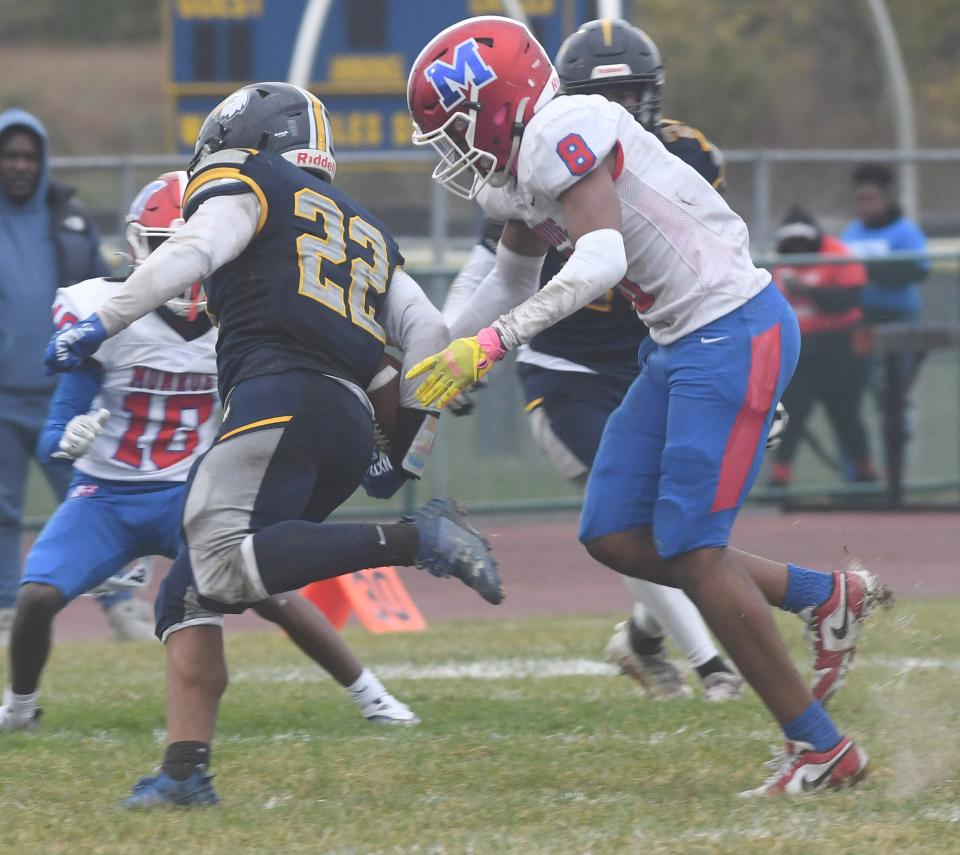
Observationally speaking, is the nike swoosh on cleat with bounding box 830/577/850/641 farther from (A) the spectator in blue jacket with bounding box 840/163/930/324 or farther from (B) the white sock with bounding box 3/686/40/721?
(A) the spectator in blue jacket with bounding box 840/163/930/324

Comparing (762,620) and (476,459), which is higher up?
(762,620)

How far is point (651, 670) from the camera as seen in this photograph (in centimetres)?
573

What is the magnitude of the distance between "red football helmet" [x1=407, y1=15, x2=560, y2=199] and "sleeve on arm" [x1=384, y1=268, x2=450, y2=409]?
36 cm

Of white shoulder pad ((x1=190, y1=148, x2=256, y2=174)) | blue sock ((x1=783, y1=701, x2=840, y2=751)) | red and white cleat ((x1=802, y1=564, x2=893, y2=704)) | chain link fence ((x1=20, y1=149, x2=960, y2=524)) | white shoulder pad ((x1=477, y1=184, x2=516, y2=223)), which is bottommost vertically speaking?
chain link fence ((x1=20, y1=149, x2=960, y2=524))

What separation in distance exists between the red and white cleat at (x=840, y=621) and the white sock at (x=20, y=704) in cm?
223

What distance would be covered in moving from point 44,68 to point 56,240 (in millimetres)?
40183

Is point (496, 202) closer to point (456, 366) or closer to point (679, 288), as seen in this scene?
point (679, 288)

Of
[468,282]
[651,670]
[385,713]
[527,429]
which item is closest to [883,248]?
[527,429]

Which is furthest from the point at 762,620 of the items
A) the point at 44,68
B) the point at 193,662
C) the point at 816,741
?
the point at 44,68

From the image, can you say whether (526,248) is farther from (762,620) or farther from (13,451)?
(13,451)

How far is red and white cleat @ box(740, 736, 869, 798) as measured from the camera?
4.09 meters

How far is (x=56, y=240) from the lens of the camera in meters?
7.89

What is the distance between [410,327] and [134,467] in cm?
126

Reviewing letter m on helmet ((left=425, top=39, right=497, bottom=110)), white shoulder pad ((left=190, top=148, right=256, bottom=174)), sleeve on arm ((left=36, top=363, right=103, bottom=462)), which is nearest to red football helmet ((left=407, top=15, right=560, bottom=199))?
letter m on helmet ((left=425, top=39, right=497, bottom=110))
